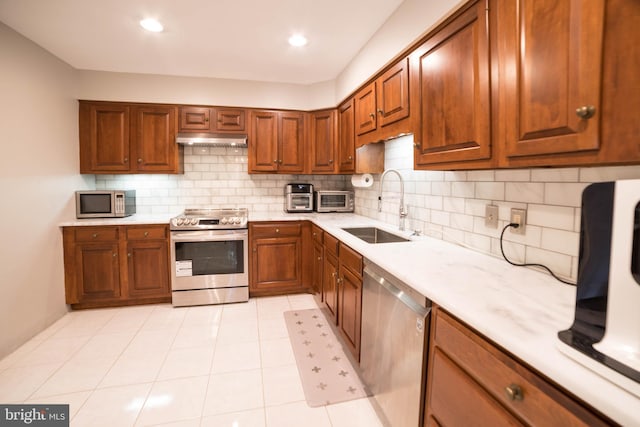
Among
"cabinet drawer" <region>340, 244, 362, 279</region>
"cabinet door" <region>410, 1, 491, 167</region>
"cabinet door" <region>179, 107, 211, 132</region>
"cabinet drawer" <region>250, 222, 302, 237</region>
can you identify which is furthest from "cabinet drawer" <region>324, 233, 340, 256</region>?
"cabinet door" <region>179, 107, 211, 132</region>

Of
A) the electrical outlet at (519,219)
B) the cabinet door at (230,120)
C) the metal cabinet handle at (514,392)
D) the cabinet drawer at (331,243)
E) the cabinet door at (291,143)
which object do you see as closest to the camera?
the metal cabinet handle at (514,392)

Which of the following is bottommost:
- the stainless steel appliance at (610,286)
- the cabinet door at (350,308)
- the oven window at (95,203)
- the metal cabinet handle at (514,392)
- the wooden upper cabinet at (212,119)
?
the cabinet door at (350,308)

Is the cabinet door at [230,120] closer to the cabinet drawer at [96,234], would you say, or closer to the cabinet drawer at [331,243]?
the cabinet drawer at [96,234]

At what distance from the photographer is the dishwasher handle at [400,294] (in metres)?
1.20

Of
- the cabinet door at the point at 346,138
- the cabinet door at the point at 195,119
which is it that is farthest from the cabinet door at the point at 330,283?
the cabinet door at the point at 195,119

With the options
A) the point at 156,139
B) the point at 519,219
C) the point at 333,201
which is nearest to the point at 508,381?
the point at 519,219

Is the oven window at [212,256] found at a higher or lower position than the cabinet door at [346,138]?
lower

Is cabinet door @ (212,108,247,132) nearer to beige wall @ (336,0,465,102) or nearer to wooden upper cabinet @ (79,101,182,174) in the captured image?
wooden upper cabinet @ (79,101,182,174)

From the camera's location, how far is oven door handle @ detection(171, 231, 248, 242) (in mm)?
3066

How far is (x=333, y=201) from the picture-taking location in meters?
3.70

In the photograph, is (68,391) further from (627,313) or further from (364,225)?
(627,313)

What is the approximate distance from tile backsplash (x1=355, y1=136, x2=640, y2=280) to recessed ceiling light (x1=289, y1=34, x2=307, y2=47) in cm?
117

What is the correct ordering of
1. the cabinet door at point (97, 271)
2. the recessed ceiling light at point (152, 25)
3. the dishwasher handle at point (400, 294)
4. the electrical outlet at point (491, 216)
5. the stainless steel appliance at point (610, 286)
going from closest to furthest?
the stainless steel appliance at point (610, 286) < the dishwasher handle at point (400, 294) < the electrical outlet at point (491, 216) < the recessed ceiling light at point (152, 25) < the cabinet door at point (97, 271)

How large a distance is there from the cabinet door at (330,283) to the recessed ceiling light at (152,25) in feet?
7.34
